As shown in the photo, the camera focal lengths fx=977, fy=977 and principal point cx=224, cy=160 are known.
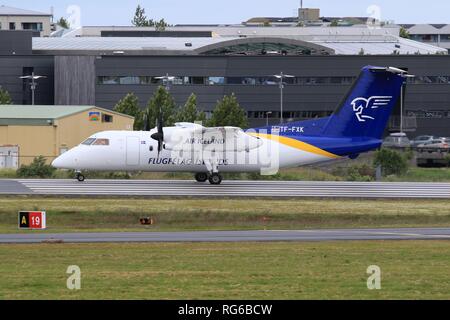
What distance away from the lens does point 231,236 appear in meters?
33.4

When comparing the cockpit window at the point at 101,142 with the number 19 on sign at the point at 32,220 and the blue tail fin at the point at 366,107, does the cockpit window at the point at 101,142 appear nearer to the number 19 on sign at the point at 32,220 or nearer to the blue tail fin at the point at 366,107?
the blue tail fin at the point at 366,107

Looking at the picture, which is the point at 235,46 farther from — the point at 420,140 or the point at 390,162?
the point at 390,162

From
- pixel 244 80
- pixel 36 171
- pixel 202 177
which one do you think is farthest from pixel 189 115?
pixel 202 177

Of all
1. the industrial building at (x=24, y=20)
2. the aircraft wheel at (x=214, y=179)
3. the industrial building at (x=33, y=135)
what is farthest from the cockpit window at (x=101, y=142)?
the industrial building at (x=24, y=20)

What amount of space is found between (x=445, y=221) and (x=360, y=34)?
104962 millimetres

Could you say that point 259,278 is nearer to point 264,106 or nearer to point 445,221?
point 445,221

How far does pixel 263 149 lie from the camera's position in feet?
166

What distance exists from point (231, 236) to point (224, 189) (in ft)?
49.5

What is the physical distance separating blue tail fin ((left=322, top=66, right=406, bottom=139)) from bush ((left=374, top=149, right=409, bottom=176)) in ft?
36.6

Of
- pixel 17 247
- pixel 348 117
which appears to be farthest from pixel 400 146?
pixel 17 247

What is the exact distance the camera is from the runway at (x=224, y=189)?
46.1 meters

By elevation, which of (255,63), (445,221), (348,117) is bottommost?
(445,221)

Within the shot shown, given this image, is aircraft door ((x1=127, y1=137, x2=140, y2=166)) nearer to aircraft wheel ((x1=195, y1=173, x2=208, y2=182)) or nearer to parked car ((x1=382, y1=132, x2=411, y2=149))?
aircraft wheel ((x1=195, y1=173, x2=208, y2=182))

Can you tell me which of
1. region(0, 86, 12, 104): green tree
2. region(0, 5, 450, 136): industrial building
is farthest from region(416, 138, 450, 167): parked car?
region(0, 86, 12, 104): green tree
